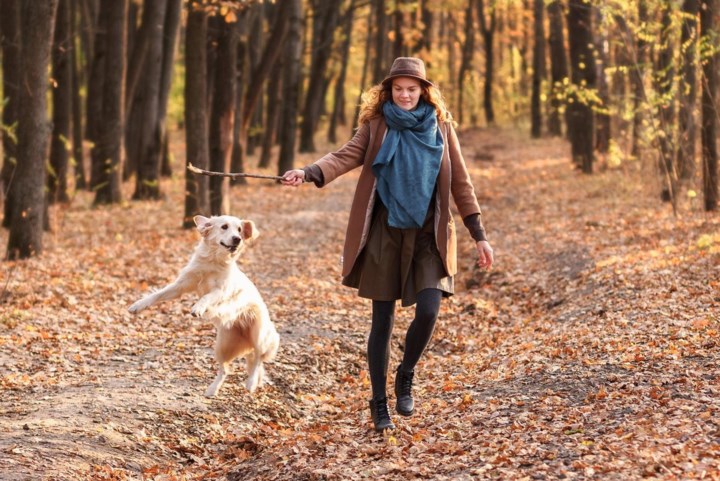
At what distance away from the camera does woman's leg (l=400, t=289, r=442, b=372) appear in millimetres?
6051

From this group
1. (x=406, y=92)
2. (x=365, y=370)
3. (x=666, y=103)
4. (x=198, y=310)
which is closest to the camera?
(x=406, y=92)

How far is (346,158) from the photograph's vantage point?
243 inches

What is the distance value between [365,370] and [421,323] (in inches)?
126

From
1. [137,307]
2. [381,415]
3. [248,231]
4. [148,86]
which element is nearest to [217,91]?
[148,86]

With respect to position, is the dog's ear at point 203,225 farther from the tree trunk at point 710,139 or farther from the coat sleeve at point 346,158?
the tree trunk at point 710,139

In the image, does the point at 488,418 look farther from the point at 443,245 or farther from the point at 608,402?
the point at 443,245

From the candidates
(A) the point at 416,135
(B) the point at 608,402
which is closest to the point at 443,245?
(A) the point at 416,135

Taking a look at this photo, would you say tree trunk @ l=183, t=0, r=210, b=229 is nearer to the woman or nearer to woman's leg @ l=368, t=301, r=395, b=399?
the woman

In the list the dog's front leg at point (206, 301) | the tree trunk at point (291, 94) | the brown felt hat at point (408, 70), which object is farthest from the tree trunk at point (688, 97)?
the tree trunk at point (291, 94)

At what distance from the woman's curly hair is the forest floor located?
2234 mm

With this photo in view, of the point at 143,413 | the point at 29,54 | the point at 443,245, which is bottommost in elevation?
the point at 143,413

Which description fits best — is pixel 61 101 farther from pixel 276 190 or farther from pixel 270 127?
pixel 270 127

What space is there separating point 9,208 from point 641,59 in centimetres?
1360

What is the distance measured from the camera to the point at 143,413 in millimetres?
7098
